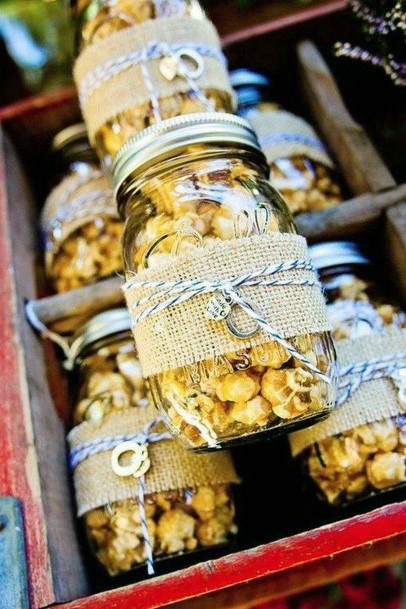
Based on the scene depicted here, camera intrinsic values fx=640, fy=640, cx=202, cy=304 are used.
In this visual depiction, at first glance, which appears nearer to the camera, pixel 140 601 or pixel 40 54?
pixel 140 601

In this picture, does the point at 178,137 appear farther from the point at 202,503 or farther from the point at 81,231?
the point at 202,503

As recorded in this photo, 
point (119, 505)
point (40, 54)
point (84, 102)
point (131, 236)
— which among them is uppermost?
point (40, 54)

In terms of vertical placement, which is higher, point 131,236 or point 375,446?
point 131,236

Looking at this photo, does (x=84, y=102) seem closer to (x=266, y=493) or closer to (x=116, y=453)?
(x=116, y=453)

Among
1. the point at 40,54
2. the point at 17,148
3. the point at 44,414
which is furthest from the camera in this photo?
the point at 40,54

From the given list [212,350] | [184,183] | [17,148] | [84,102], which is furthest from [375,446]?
[17,148]

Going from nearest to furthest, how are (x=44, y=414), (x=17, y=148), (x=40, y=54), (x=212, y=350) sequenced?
(x=212, y=350)
(x=44, y=414)
(x=17, y=148)
(x=40, y=54)
